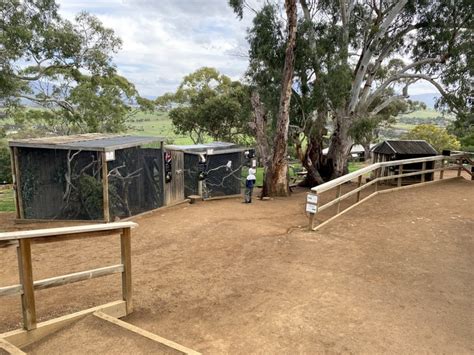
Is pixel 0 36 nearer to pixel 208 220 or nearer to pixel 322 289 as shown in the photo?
pixel 208 220

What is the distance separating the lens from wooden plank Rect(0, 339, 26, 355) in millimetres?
2980

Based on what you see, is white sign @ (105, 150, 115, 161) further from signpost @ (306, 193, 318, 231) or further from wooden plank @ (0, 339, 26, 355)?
wooden plank @ (0, 339, 26, 355)

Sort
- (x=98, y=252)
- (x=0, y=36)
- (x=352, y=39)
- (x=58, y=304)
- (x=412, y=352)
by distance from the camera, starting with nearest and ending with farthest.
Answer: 1. (x=412, y=352)
2. (x=58, y=304)
3. (x=98, y=252)
4. (x=0, y=36)
5. (x=352, y=39)

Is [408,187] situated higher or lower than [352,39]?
lower

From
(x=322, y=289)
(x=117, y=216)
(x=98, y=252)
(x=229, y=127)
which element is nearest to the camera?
(x=322, y=289)

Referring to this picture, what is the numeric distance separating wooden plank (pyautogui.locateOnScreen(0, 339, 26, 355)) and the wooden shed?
20.2 ft

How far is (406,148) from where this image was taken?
616 inches

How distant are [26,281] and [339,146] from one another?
16.0 metres

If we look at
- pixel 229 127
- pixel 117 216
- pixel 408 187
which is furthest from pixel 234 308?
pixel 229 127

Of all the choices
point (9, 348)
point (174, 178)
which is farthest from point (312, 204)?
point (9, 348)

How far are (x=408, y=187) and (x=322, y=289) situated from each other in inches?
362

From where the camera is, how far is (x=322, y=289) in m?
5.28

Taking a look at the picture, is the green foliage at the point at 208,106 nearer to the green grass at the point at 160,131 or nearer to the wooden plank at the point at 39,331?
the green grass at the point at 160,131

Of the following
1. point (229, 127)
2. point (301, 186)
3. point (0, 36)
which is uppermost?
point (0, 36)
